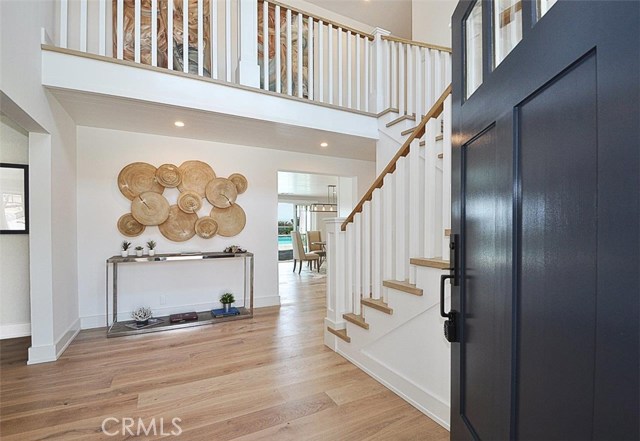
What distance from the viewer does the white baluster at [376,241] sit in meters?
2.29

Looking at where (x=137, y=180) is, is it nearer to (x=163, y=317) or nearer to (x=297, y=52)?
(x=163, y=317)

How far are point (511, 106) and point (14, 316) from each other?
4473 mm

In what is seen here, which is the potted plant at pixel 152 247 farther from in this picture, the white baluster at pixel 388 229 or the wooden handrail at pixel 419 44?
the wooden handrail at pixel 419 44

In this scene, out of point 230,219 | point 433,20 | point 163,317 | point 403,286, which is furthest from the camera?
point 433,20

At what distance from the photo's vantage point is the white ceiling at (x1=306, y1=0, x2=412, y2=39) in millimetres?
4698

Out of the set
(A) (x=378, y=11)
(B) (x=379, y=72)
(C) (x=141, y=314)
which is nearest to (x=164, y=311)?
(C) (x=141, y=314)

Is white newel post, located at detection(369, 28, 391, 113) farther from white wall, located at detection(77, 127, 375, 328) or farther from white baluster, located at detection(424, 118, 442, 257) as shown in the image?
white baluster, located at detection(424, 118, 442, 257)

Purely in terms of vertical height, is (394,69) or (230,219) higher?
(394,69)

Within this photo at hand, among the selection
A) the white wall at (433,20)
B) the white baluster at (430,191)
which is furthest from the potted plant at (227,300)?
the white wall at (433,20)

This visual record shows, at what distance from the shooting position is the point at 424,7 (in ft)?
14.2

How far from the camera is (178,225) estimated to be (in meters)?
3.68

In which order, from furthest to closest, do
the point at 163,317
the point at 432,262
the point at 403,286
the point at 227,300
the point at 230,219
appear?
the point at 230,219 → the point at 227,300 → the point at 163,317 → the point at 403,286 → the point at 432,262

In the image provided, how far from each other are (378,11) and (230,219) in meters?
4.17

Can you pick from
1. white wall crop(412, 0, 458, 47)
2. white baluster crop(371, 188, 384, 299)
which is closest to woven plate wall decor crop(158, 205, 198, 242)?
white baluster crop(371, 188, 384, 299)
